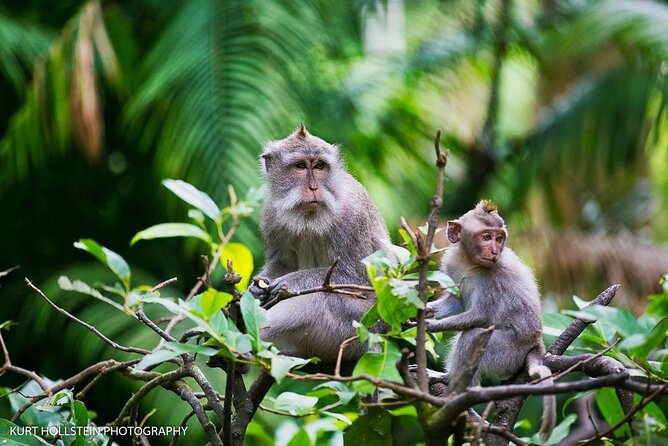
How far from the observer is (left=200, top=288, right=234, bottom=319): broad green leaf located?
236cm

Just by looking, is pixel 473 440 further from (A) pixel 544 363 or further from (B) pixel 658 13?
(B) pixel 658 13

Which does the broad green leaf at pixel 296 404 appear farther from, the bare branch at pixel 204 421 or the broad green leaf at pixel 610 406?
the broad green leaf at pixel 610 406

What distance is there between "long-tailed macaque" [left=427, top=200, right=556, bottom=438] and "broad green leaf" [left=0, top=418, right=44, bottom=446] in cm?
133

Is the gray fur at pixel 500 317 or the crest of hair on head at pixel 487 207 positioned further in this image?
the crest of hair on head at pixel 487 207

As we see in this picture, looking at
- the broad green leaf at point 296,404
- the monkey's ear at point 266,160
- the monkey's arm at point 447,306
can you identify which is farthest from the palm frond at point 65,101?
the broad green leaf at point 296,404

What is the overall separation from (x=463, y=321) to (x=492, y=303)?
0.14m

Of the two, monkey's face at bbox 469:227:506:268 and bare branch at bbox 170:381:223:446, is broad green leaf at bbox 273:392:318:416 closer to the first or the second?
bare branch at bbox 170:381:223:446

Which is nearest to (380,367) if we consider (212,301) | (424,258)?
(424,258)

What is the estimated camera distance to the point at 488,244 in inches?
139

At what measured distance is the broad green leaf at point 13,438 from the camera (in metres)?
2.72

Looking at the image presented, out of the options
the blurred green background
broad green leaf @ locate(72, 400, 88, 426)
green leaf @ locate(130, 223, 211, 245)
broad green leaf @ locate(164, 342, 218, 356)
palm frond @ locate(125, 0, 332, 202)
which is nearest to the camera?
broad green leaf @ locate(164, 342, 218, 356)

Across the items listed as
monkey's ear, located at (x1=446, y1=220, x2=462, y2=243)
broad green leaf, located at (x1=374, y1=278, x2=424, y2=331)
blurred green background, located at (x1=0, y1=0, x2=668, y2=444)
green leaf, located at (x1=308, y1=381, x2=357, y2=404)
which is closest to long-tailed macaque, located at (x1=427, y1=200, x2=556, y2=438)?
monkey's ear, located at (x1=446, y1=220, x2=462, y2=243)

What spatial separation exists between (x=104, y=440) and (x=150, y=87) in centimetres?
469

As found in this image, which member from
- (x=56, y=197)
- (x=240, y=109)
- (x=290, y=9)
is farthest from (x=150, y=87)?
(x=56, y=197)
